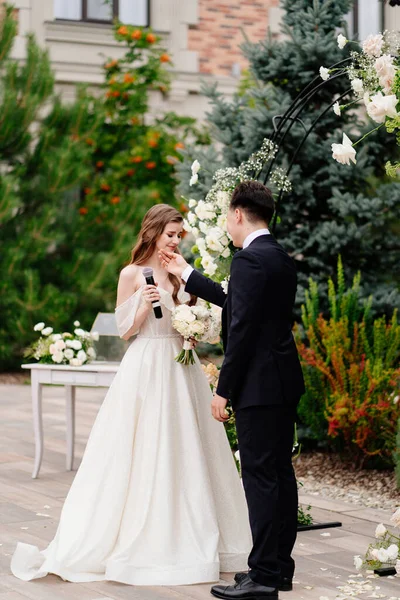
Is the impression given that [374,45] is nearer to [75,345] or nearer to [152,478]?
[152,478]

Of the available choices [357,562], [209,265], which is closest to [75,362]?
[209,265]

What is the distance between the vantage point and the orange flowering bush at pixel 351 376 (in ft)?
24.1

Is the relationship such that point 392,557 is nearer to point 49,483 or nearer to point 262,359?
point 262,359

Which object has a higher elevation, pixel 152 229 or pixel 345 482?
pixel 152 229

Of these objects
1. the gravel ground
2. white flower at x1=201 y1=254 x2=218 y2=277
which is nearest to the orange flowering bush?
the gravel ground

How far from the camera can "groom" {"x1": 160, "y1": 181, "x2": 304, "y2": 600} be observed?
14.5ft

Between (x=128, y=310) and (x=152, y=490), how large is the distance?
3.10 feet

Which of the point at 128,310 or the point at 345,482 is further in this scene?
the point at 345,482

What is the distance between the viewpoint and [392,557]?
16.5 feet

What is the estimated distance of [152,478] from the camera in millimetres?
5035

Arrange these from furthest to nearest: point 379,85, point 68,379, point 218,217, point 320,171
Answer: point 320,171 < point 68,379 < point 218,217 < point 379,85

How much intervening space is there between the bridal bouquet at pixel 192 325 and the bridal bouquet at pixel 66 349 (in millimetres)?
2330

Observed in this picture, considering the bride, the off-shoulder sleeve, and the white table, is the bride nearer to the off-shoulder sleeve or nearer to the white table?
the off-shoulder sleeve

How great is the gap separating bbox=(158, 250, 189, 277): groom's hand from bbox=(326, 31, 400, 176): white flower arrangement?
976 mm
